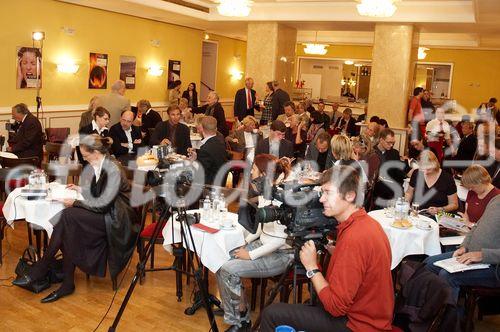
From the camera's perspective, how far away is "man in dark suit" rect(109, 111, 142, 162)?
7.29 metres

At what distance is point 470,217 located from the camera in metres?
5.05

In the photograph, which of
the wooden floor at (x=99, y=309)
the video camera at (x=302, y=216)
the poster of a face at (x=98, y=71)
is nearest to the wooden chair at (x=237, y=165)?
the wooden floor at (x=99, y=309)

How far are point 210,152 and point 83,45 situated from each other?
656cm

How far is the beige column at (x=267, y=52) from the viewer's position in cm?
1238

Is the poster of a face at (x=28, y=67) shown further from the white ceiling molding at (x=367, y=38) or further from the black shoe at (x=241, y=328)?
the white ceiling molding at (x=367, y=38)

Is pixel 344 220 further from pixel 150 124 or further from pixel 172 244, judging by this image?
pixel 150 124

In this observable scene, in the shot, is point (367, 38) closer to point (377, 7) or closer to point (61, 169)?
point (377, 7)

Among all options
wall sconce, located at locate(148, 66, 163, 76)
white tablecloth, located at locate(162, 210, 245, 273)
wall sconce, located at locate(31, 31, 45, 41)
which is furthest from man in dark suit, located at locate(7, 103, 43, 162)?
wall sconce, located at locate(148, 66, 163, 76)

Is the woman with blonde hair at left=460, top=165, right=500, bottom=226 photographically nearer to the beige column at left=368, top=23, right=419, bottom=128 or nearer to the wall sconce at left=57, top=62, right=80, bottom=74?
the beige column at left=368, top=23, right=419, bottom=128

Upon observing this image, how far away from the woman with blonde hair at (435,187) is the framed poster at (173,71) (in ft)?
32.2

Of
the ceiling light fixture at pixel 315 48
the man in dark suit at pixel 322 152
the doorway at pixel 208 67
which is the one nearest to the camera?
the man in dark suit at pixel 322 152

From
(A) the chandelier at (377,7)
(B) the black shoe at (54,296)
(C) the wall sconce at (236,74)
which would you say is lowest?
(B) the black shoe at (54,296)

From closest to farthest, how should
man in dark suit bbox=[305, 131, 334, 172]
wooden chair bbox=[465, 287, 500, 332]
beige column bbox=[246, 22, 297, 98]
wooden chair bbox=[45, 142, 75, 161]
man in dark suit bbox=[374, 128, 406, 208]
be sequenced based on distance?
wooden chair bbox=[465, 287, 500, 332] < man in dark suit bbox=[374, 128, 406, 208] < man in dark suit bbox=[305, 131, 334, 172] < wooden chair bbox=[45, 142, 75, 161] < beige column bbox=[246, 22, 297, 98]

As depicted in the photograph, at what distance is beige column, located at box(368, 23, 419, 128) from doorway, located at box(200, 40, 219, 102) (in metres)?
6.89
